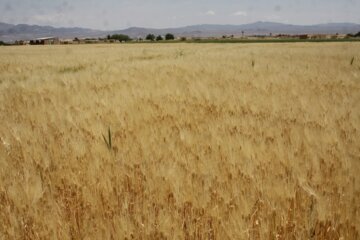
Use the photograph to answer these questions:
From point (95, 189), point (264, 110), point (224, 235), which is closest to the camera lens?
point (224, 235)

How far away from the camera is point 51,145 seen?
9.14 feet

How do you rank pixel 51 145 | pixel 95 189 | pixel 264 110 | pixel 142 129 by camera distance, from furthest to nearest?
pixel 264 110 → pixel 142 129 → pixel 51 145 → pixel 95 189

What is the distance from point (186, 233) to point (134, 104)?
2920mm

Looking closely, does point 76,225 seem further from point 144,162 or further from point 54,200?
point 144,162

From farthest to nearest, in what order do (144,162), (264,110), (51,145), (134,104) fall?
(134,104), (264,110), (51,145), (144,162)

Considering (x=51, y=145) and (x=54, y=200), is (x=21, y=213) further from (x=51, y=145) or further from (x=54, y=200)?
(x=51, y=145)

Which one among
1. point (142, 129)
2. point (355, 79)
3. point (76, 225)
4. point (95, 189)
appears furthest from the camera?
point (355, 79)

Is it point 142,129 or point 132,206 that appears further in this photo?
point 142,129

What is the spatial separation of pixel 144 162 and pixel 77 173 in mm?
532

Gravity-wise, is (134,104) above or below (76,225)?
above

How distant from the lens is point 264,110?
12.8 ft

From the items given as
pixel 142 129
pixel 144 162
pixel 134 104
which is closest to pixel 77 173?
pixel 144 162

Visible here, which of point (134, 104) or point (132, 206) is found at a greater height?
point (134, 104)

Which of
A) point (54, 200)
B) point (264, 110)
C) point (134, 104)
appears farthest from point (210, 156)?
point (134, 104)
